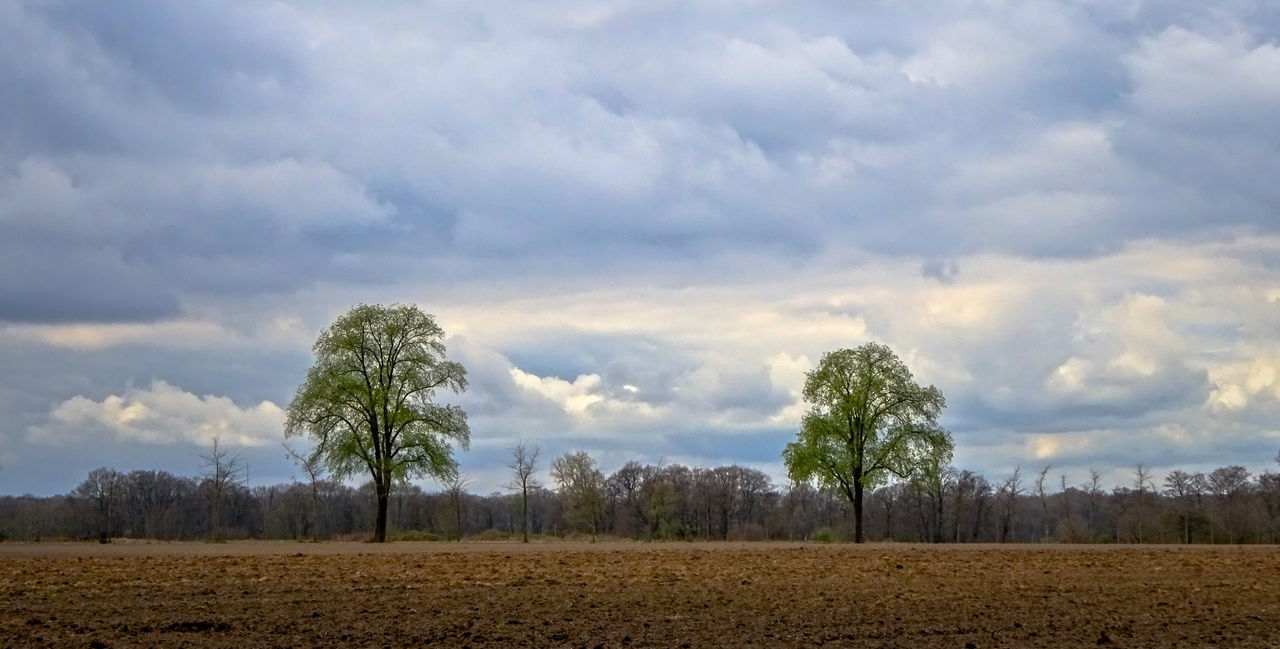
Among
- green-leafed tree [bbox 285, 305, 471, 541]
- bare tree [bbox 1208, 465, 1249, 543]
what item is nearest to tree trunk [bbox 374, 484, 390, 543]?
green-leafed tree [bbox 285, 305, 471, 541]

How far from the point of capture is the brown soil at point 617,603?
1928cm

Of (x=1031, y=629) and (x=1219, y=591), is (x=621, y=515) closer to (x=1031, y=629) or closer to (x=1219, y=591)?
(x=1219, y=591)

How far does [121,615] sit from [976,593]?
20.8 meters

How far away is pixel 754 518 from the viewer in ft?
469

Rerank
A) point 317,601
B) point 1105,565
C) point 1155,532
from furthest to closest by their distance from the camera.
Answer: point 1155,532
point 1105,565
point 317,601

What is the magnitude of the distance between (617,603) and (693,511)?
109 m

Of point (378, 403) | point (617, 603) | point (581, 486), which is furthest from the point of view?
point (581, 486)

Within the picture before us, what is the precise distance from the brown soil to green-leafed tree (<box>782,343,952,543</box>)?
36.0 metres

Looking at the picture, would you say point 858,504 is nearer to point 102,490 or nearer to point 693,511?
point 693,511

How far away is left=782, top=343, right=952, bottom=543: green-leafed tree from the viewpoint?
77000 mm

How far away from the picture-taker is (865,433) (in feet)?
256

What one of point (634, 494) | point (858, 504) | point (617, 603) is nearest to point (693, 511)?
point (634, 494)

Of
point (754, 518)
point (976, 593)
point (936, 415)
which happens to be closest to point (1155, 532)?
point (936, 415)

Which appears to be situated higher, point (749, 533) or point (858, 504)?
point (858, 504)
